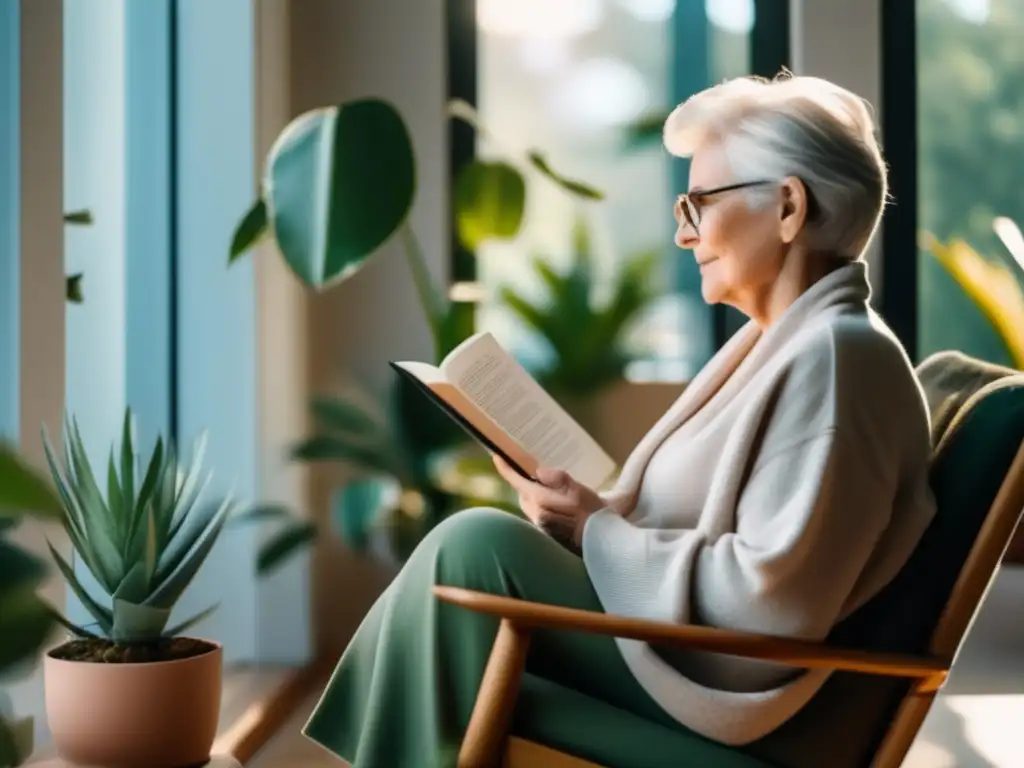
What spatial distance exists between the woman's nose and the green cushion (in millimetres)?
472

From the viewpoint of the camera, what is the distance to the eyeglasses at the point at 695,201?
181cm

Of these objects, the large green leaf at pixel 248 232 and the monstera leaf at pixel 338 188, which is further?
the large green leaf at pixel 248 232

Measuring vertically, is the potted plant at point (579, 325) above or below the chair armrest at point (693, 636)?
above

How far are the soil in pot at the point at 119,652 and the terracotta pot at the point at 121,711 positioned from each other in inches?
1.1

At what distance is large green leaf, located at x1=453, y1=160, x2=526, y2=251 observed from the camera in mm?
3514

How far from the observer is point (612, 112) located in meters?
4.00

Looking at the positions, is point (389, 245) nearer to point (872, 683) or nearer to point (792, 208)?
point (792, 208)

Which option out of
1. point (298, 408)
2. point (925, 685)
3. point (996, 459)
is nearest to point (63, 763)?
point (925, 685)

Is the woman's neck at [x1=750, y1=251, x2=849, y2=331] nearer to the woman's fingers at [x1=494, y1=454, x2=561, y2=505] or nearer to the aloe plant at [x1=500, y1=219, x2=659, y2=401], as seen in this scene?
the woman's fingers at [x1=494, y1=454, x2=561, y2=505]

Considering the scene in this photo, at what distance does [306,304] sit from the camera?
12.5 ft

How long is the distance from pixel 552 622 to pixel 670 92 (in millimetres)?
2809

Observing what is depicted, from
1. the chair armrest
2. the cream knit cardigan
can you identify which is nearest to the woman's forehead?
the cream knit cardigan

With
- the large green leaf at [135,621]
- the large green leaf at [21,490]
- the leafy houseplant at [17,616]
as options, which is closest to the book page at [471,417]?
the large green leaf at [135,621]

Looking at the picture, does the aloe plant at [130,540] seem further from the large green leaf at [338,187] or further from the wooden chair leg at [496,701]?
the large green leaf at [338,187]
